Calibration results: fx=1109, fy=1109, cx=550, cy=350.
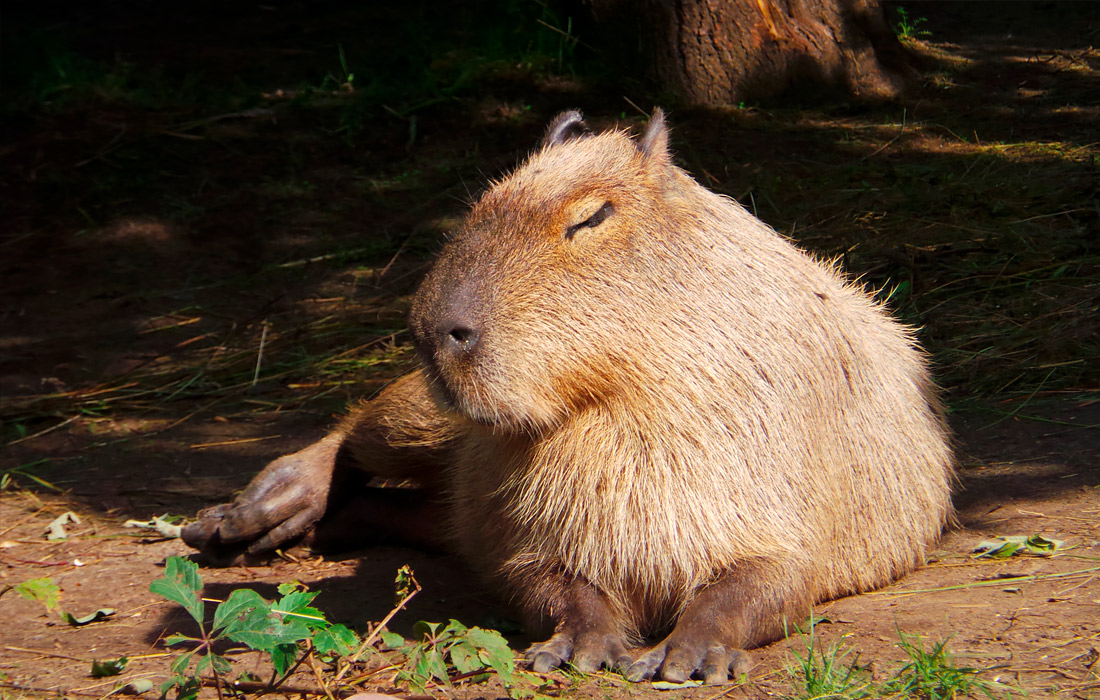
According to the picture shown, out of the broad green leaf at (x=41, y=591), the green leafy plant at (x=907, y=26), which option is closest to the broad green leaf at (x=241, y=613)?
the broad green leaf at (x=41, y=591)

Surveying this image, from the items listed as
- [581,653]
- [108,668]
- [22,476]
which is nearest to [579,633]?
[581,653]

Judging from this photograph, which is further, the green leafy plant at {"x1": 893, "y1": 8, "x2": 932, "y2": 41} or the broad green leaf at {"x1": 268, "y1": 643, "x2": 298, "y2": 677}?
the green leafy plant at {"x1": 893, "y1": 8, "x2": 932, "y2": 41}

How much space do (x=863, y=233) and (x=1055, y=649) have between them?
3000 mm

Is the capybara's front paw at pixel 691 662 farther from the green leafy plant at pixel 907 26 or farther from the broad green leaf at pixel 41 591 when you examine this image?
the green leafy plant at pixel 907 26

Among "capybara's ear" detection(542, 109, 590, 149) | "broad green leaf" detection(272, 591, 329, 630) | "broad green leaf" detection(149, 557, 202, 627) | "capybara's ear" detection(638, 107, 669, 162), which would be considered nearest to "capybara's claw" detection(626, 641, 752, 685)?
"broad green leaf" detection(272, 591, 329, 630)

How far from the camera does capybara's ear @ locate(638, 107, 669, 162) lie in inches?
95.3

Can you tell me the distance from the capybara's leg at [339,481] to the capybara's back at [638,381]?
0.67 meters

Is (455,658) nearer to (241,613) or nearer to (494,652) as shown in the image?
(494,652)

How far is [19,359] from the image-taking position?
4.87 meters

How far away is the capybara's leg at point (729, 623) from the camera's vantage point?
6.73ft

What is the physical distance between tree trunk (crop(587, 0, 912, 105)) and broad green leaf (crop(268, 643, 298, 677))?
4770 millimetres

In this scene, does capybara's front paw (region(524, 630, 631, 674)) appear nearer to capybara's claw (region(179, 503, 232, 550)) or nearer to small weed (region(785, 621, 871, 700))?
small weed (region(785, 621, 871, 700))

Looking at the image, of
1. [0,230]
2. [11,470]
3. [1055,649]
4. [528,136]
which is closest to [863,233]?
[528,136]

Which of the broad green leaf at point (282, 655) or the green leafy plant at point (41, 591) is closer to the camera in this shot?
the broad green leaf at point (282, 655)
